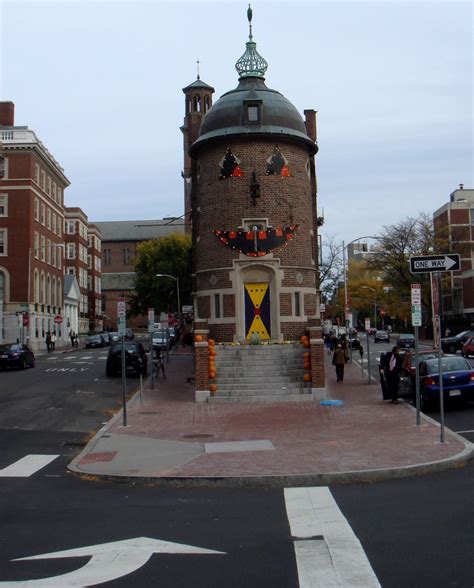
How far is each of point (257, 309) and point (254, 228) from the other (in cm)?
299

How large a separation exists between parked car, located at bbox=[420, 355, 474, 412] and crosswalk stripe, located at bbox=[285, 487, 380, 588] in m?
10.5

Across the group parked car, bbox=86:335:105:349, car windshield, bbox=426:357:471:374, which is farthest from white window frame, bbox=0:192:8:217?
car windshield, bbox=426:357:471:374

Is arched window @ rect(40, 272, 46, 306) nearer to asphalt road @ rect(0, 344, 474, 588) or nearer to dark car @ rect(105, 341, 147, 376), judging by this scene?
dark car @ rect(105, 341, 147, 376)

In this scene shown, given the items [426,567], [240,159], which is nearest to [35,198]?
[240,159]

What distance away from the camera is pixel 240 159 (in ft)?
86.4

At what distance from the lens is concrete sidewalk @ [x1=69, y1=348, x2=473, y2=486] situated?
10516 mm

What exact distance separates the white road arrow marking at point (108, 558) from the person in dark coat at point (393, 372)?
13.9 m

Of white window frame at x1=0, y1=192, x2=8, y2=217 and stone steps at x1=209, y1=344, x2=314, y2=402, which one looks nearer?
stone steps at x1=209, y1=344, x2=314, y2=402

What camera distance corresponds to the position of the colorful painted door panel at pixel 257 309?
26188 mm

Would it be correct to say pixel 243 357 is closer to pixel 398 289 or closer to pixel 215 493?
pixel 215 493

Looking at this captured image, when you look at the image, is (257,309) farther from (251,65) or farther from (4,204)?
(4,204)

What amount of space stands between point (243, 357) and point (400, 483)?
14.3m

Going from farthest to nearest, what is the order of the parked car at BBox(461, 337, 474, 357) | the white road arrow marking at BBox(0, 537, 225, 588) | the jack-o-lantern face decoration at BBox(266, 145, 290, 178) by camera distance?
the parked car at BBox(461, 337, 474, 357) < the jack-o-lantern face decoration at BBox(266, 145, 290, 178) < the white road arrow marking at BBox(0, 537, 225, 588)

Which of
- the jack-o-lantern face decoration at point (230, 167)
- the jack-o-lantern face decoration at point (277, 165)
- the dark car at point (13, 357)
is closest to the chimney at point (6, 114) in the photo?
the dark car at point (13, 357)
